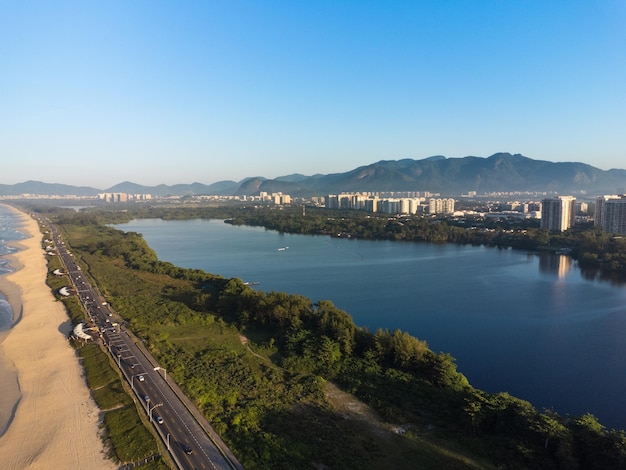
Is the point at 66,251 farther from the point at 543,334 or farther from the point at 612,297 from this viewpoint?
the point at 612,297

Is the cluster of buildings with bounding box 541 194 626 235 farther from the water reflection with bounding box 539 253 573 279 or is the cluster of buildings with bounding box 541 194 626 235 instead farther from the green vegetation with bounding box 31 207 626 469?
the green vegetation with bounding box 31 207 626 469

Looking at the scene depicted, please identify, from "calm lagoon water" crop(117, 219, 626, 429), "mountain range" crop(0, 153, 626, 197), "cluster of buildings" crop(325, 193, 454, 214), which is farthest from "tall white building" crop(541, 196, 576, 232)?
"mountain range" crop(0, 153, 626, 197)

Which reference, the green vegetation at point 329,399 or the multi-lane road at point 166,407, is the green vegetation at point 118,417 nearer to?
the multi-lane road at point 166,407

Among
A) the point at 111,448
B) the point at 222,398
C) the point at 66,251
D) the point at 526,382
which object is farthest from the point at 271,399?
the point at 66,251

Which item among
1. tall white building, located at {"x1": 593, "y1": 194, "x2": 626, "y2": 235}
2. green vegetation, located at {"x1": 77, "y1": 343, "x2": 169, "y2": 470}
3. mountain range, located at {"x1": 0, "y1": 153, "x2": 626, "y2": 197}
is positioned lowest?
green vegetation, located at {"x1": 77, "y1": 343, "x2": 169, "y2": 470}

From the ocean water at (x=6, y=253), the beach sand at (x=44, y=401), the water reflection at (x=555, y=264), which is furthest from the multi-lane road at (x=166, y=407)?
the water reflection at (x=555, y=264)
